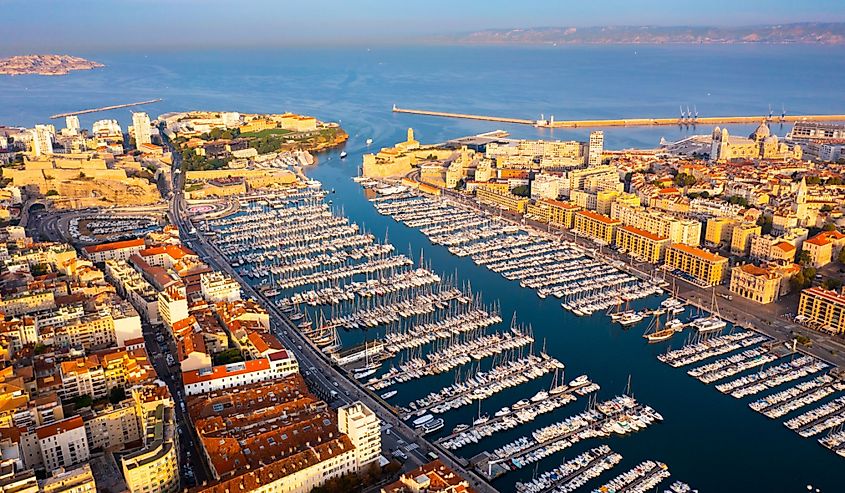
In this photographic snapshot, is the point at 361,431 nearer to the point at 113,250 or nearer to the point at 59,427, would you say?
the point at 59,427

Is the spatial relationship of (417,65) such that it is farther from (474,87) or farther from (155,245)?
(155,245)

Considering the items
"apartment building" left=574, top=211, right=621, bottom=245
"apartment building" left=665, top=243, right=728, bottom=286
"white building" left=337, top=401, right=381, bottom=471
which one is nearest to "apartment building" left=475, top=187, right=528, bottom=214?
"apartment building" left=574, top=211, right=621, bottom=245

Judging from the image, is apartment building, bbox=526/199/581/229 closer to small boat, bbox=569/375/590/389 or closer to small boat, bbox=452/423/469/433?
small boat, bbox=569/375/590/389

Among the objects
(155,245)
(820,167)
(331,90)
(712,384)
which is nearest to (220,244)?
(155,245)

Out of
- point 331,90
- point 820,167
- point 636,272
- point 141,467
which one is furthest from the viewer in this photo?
point 331,90

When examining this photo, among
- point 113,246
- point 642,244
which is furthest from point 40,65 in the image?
point 642,244

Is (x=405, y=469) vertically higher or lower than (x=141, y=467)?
lower
